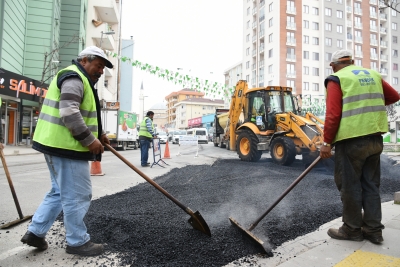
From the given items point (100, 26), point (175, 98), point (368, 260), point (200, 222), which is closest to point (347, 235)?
point (368, 260)

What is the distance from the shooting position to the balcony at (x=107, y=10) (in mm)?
29547

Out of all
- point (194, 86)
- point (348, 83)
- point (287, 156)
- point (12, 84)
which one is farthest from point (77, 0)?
point (348, 83)

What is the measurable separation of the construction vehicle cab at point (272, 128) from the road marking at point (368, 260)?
239 inches

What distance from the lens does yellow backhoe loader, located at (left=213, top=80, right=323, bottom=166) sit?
29.4 ft

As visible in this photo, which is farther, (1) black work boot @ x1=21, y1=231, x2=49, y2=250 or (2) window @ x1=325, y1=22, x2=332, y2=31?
(2) window @ x1=325, y1=22, x2=332, y2=31

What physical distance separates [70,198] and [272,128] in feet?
28.4

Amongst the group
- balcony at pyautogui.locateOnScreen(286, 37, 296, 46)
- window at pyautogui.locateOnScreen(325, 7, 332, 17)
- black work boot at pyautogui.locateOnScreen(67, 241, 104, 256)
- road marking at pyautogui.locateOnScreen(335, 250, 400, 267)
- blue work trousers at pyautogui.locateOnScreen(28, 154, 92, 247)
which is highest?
window at pyautogui.locateOnScreen(325, 7, 332, 17)

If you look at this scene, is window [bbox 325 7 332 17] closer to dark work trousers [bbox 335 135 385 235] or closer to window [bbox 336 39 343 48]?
window [bbox 336 39 343 48]

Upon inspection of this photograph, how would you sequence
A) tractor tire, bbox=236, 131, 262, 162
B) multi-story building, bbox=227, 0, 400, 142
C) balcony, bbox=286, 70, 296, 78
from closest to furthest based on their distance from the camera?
tractor tire, bbox=236, 131, 262, 162, balcony, bbox=286, 70, 296, 78, multi-story building, bbox=227, 0, 400, 142

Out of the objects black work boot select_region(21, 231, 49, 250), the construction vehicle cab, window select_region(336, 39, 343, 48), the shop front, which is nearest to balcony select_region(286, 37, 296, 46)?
window select_region(336, 39, 343, 48)

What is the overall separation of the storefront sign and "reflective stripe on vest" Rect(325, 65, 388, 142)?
1754 cm

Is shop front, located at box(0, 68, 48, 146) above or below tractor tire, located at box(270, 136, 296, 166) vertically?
above

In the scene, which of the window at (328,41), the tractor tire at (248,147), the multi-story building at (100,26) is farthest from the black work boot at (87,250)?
the window at (328,41)

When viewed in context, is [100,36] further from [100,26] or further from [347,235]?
[347,235]
